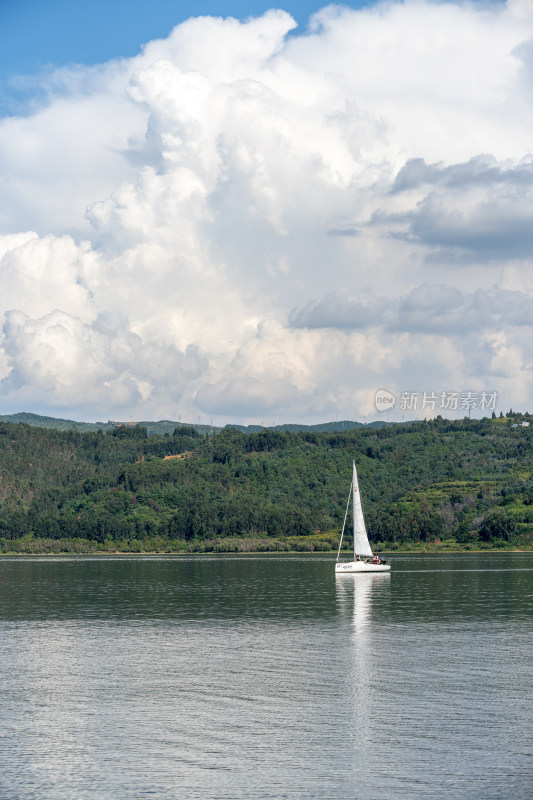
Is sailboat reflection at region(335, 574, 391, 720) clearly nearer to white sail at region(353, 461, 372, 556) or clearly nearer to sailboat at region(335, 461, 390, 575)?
A: sailboat at region(335, 461, 390, 575)

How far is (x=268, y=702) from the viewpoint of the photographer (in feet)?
178

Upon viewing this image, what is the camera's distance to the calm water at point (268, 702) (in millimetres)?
39750

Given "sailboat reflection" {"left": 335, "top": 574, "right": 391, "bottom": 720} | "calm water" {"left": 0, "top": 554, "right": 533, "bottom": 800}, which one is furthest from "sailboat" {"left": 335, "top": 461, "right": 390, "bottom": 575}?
"calm water" {"left": 0, "top": 554, "right": 533, "bottom": 800}

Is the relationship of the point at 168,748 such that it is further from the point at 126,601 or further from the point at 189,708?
the point at 126,601

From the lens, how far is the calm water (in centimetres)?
3975

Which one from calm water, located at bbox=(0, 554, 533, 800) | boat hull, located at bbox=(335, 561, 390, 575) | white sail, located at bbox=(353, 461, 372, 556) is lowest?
calm water, located at bbox=(0, 554, 533, 800)

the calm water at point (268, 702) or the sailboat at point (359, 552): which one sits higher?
the sailboat at point (359, 552)

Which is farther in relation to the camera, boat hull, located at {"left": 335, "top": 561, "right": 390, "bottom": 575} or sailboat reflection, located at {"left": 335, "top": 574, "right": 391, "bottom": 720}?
boat hull, located at {"left": 335, "top": 561, "right": 390, "bottom": 575}

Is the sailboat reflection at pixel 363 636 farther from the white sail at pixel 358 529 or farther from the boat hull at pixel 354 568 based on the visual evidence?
the white sail at pixel 358 529

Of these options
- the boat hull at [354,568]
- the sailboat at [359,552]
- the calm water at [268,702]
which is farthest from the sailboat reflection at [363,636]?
the sailboat at [359,552]

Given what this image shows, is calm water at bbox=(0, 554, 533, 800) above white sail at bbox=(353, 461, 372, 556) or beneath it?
beneath

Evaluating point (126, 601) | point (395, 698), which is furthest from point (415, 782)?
point (126, 601)

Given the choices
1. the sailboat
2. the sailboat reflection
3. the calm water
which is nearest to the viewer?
the calm water

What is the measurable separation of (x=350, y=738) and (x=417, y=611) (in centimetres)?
6101
